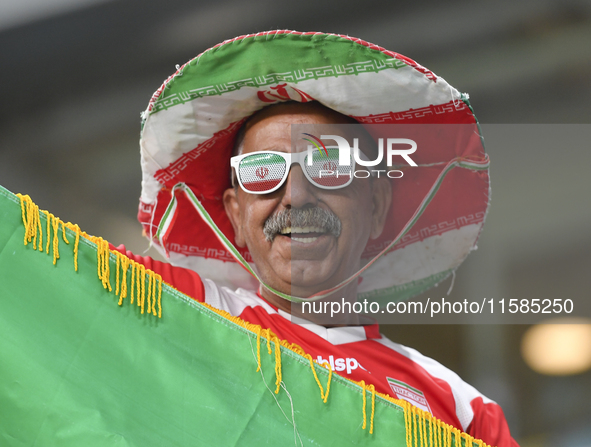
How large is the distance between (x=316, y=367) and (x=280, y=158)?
451 mm

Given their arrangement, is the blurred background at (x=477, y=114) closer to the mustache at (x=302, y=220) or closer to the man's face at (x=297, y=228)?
the man's face at (x=297, y=228)

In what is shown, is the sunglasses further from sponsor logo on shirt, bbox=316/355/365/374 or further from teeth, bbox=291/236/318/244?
sponsor logo on shirt, bbox=316/355/365/374

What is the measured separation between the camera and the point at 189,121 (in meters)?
1.11

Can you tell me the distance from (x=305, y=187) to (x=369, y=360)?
39 cm

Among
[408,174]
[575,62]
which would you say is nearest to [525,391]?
[575,62]

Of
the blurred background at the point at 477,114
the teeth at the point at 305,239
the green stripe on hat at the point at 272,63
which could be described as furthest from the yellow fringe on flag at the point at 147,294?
the blurred background at the point at 477,114

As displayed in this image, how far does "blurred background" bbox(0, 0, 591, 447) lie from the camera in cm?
196

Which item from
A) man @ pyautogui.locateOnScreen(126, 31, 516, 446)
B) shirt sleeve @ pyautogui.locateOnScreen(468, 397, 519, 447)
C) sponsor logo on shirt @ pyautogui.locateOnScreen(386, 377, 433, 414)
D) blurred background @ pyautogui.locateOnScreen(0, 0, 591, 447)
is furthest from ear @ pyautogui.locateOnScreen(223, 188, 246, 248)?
blurred background @ pyautogui.locateOnScreen(0, 0, 591, 447)

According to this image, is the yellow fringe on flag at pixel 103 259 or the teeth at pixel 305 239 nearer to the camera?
the yellow fringe on flag at pixel 103 259

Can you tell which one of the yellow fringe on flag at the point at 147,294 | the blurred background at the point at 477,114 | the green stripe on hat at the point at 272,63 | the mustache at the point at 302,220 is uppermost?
the blurred background at the point at 477,114

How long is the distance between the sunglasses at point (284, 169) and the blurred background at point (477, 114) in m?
1.10

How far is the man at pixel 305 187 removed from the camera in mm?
1001

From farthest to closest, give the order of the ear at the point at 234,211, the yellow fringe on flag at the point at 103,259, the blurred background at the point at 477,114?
1. the blurred background at the point at 477,114
2. the ear at the point at 234,211
3. the yellow fringe on flag at the point at 103,259

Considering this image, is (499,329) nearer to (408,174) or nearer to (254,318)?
(408,174)
